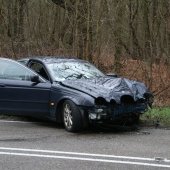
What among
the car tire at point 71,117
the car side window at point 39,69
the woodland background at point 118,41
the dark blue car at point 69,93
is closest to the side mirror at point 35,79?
the dark blue car at point 69,93

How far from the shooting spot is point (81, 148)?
364 inches

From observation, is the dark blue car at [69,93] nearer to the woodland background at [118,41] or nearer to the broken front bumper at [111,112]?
the broken front bumper at [111,112]

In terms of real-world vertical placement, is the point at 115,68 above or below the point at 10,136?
above

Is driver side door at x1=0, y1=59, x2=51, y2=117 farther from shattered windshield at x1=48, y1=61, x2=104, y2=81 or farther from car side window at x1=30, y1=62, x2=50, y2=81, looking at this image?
shattered windshield at x1=48, y1=61, x2=104, y2=81

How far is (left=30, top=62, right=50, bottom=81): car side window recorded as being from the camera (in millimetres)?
11939

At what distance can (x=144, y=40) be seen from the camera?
18.7 meters

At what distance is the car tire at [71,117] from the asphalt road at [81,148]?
0.15 meters

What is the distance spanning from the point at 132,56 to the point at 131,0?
192 centimetres

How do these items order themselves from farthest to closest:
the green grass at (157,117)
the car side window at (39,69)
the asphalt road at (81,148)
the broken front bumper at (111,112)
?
the car side window at (39,69) < the green grass at (157,117) < the broken front bumper at (111,112) < the asphalt road at (81,148)

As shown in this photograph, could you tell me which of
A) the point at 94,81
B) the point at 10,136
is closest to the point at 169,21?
the point at 94,81

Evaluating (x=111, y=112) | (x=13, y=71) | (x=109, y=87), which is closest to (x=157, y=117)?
(x=109, y=87)

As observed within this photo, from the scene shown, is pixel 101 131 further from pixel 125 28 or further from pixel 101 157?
pixel 125 28

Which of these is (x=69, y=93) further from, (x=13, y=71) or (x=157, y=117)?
(x=157, y=117)

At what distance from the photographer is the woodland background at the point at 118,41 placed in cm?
1695
